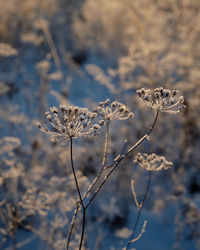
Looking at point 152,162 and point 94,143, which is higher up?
point 94,143

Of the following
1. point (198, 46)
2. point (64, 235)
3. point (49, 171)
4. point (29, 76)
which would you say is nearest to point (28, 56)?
point (29, 76)

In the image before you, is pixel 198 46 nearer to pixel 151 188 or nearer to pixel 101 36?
pixel 101 36

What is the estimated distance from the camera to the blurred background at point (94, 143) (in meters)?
3.87

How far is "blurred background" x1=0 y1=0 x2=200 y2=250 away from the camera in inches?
152

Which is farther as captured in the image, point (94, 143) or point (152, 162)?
point (94, 143)

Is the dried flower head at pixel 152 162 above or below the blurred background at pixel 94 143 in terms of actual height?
below

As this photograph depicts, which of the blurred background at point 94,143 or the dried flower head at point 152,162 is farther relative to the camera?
the blurred background at point 94,143

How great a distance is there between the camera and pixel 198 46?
281 inches

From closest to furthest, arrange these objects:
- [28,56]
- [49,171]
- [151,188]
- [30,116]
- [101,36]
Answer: [49,171] < [151,188] < [30,116] < [28,56] < [101,36]

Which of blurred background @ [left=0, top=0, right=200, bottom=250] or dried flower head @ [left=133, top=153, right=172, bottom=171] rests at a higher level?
blurred background @ [left=0, top=0, right=200, bottom=250]

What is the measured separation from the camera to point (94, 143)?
4980 millimetres

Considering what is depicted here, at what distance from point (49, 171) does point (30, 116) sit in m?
1.71

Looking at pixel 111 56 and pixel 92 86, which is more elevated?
pixel 111 56

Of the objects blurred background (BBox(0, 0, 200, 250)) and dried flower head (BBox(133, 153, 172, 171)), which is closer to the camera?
dried flower head (BBox(133, 153, 172, 171))
